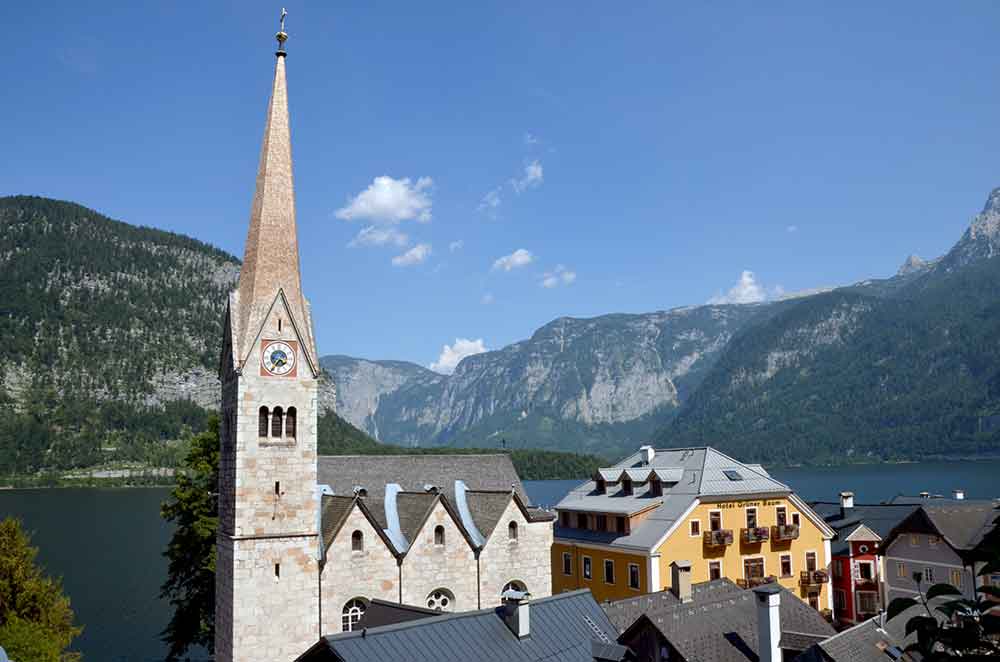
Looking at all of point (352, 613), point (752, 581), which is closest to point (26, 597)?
point (352, 613)

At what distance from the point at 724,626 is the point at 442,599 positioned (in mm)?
14540

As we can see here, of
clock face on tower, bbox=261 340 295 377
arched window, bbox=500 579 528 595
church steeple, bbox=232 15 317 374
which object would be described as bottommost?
arched window, bbox=500 579 528 595

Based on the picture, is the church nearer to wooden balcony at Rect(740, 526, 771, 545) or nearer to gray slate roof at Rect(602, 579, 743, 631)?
gray slate roof at Rect(602, 579, 743, 631)

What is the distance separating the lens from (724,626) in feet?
98.2

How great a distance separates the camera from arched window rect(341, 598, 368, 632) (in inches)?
1416

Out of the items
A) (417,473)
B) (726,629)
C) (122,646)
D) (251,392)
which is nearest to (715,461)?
(417,473)

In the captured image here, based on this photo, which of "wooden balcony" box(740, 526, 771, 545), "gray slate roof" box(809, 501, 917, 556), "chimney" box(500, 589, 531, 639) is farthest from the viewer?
"gray slate roof" box(809, 501, 917, 556)

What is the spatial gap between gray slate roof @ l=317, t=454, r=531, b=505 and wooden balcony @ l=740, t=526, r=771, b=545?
1432 cm

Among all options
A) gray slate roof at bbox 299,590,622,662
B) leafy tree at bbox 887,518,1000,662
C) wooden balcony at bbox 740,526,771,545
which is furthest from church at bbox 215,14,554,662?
leafy tree at bbox 887,518,1000,662

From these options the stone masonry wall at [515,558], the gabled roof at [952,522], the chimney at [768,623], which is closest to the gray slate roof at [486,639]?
the chimney at [768,623]

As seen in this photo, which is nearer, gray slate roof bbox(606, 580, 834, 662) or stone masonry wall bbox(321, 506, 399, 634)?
gray slate roof bbox(606, 580, 834, 662)

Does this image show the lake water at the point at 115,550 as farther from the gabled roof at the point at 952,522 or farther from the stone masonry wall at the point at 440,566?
the gabled roof at the point at 952,522

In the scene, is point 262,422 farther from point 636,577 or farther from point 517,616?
point 636,577

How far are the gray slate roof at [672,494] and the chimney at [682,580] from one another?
1107 centimetres
